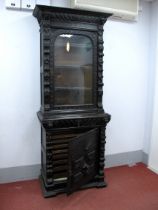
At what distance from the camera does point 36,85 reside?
2.69 meters

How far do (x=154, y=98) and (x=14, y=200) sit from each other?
88.2 inches

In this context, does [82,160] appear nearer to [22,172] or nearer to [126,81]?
[22,172]

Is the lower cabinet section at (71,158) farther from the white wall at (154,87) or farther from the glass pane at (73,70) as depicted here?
the white wall at (154,87)

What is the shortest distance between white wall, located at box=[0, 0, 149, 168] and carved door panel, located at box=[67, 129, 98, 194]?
653mm

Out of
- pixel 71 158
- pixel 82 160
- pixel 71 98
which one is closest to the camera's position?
pixel 71 158

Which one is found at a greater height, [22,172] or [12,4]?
[12,4]

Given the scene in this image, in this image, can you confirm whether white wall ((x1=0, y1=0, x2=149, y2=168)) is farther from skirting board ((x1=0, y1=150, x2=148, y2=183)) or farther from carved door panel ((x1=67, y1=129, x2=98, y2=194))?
carved door panel ((x1=67, y1=129, x2=98, y2=194))

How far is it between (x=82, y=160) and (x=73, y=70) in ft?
3.38

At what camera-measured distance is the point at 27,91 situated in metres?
2.67

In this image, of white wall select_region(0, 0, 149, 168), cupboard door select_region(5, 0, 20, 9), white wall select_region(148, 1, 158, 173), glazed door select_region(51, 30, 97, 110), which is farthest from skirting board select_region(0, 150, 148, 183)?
cupboard door select_region(5, 0, 20, 9)

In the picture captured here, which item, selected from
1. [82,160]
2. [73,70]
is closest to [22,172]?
[82,160]

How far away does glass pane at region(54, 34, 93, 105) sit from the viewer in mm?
2445

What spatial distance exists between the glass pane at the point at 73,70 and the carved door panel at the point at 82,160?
0.44 metres

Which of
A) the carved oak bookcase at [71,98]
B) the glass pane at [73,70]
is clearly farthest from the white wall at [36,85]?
the glass pane at [73,70]
